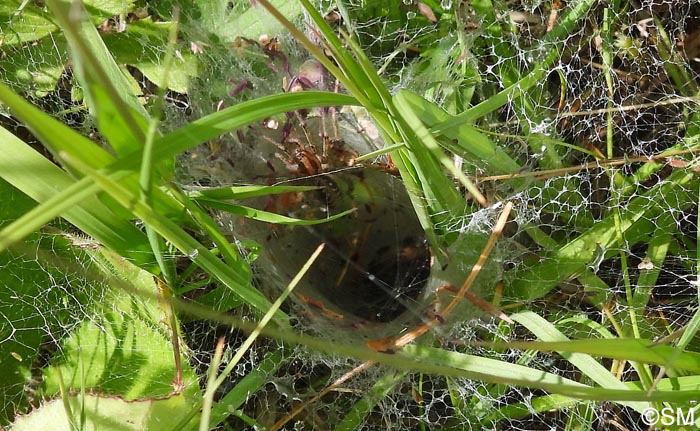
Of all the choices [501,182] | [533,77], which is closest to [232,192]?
[501,182]

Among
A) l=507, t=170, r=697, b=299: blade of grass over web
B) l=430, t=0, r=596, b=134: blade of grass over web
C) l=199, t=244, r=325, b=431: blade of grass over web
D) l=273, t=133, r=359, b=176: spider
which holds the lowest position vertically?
l=507, t=170, r=697, b=299: blade of grass over web

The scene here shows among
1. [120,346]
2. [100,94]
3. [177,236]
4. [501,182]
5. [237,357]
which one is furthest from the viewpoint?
[120,346]

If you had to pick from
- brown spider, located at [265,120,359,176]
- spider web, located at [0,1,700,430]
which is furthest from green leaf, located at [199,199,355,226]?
brown spider, located at [265,120,359,176]

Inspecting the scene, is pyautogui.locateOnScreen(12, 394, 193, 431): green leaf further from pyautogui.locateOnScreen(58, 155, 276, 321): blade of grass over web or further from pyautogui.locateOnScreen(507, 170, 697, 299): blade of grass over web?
pyautogui.locateOnScreen(507, 170, 697, 299): blade of grass over web

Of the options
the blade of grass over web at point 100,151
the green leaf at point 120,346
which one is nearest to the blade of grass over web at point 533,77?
the blade of grass over web at point 100,151

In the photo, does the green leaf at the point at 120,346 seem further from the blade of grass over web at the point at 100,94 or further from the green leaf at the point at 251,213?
the blade of grass over web at the point at 100,94

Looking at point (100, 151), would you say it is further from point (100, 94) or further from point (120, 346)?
point (120, 346)

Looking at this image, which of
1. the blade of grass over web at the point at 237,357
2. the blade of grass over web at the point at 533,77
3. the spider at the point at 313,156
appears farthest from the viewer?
the spider at the point at 313,156

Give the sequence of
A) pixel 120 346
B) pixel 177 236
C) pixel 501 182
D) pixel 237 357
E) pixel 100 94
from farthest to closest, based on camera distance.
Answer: pixel 120 346 → pixel 501 182 → pixel 237 357 → pixel 177 236 → pixel 100 94

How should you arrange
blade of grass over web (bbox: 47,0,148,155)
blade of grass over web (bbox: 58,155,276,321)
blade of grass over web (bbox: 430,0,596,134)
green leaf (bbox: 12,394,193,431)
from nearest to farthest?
blade of grass over web (bbox: 47,0,148,155), blade of grass over web (bbox: 58,155,276,321), blade of grass over web (bbox: 430,0,596,134), green leaf (bbox: 12,394,193,431)
